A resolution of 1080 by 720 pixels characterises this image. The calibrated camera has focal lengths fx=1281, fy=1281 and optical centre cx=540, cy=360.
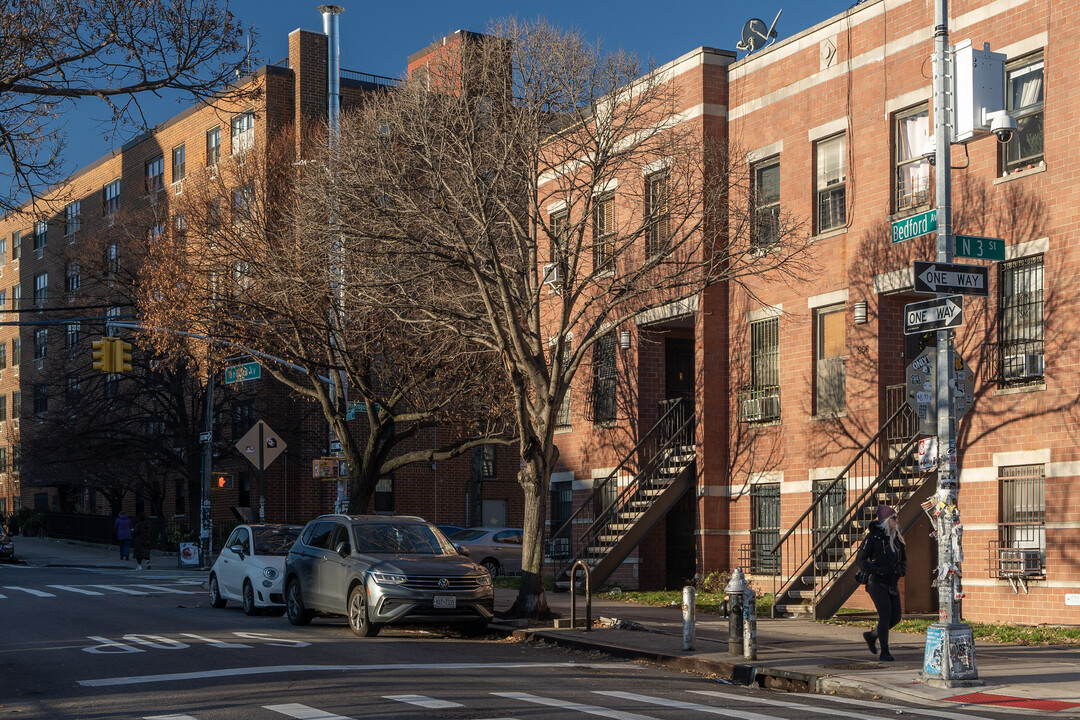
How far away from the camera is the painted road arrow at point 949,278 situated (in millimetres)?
13297

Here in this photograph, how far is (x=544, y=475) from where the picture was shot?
65.4 ft

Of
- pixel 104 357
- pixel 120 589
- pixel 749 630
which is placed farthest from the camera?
pixel 104 357

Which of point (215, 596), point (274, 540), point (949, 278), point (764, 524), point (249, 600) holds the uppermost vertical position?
point (949, 278)

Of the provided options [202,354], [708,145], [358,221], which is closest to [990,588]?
[708,145]

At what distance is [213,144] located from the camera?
50688mm

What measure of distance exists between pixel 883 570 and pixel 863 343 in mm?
7575

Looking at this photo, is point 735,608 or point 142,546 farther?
point 142,546

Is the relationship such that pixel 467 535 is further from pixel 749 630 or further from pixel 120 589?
pixel 749 630

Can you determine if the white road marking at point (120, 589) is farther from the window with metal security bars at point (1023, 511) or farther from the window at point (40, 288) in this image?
the window at point (40, 288)

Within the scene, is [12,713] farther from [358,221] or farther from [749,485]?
[749,485]

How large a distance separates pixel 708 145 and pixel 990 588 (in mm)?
9347

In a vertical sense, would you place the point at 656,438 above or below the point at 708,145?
below

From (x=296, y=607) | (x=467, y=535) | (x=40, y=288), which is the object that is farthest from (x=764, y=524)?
(x=40, y=288)

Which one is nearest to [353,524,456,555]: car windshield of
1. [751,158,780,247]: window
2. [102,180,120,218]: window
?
[751,158,780,247]: window
